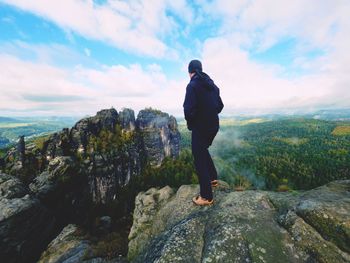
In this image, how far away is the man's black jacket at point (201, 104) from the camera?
8.23 meters

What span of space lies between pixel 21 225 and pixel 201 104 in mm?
24785

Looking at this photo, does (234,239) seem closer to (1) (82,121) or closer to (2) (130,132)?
(1) (82,121)

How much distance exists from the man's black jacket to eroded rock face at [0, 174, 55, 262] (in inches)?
930

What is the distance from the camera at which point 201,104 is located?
332 inches

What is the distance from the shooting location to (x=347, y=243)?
5.89 meters

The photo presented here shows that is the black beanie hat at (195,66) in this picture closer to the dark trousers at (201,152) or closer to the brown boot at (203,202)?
the dark trousers at (201,152)

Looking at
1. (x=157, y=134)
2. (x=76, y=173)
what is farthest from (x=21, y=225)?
(x=157, y=134)

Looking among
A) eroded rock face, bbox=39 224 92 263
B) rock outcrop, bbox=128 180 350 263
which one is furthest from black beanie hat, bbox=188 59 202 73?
eroded rock face, bbox=39 224 92 263

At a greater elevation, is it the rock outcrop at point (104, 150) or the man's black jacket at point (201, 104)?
the man's black jacket at point (201, 104)

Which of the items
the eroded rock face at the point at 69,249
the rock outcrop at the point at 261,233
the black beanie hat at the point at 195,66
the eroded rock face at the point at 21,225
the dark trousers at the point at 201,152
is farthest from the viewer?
the eroded rock face at the point at 21,225

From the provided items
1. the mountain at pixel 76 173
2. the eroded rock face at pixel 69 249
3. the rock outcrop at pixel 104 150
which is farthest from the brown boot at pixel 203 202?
the rock outcrop at pixel 104 150

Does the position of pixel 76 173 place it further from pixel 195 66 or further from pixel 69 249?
pixel 195 66

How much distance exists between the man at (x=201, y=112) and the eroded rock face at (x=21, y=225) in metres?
22.8

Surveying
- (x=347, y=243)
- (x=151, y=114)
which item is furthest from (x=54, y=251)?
(x=151, y=114)
